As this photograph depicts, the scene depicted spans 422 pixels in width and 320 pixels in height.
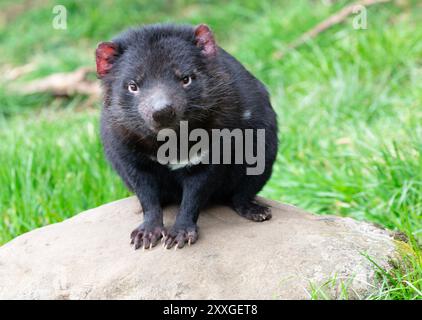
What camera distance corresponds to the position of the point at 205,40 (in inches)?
139

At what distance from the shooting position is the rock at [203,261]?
3.05 metres

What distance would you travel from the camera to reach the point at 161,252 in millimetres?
3275

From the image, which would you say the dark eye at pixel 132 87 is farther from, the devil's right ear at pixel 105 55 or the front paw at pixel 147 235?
the front paw at pixel 147 235

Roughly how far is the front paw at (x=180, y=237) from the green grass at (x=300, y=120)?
865 millimetres

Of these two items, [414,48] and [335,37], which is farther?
[335,37]

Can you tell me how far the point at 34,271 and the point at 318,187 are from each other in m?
2.44

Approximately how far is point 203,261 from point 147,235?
339 mm

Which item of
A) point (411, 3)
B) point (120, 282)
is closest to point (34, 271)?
point (120, 282)

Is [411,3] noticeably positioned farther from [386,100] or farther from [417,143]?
[417,143]

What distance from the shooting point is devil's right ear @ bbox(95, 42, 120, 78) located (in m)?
3.52

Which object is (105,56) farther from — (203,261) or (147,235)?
(203,261)

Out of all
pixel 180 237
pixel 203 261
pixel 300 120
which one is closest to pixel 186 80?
pixel 180 237

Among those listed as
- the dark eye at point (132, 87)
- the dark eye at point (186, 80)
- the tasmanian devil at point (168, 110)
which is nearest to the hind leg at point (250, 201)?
the tasmanian devil at point (168, 110)

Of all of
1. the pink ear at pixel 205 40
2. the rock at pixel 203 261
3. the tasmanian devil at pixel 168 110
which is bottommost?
the rock at pixel 203 261
